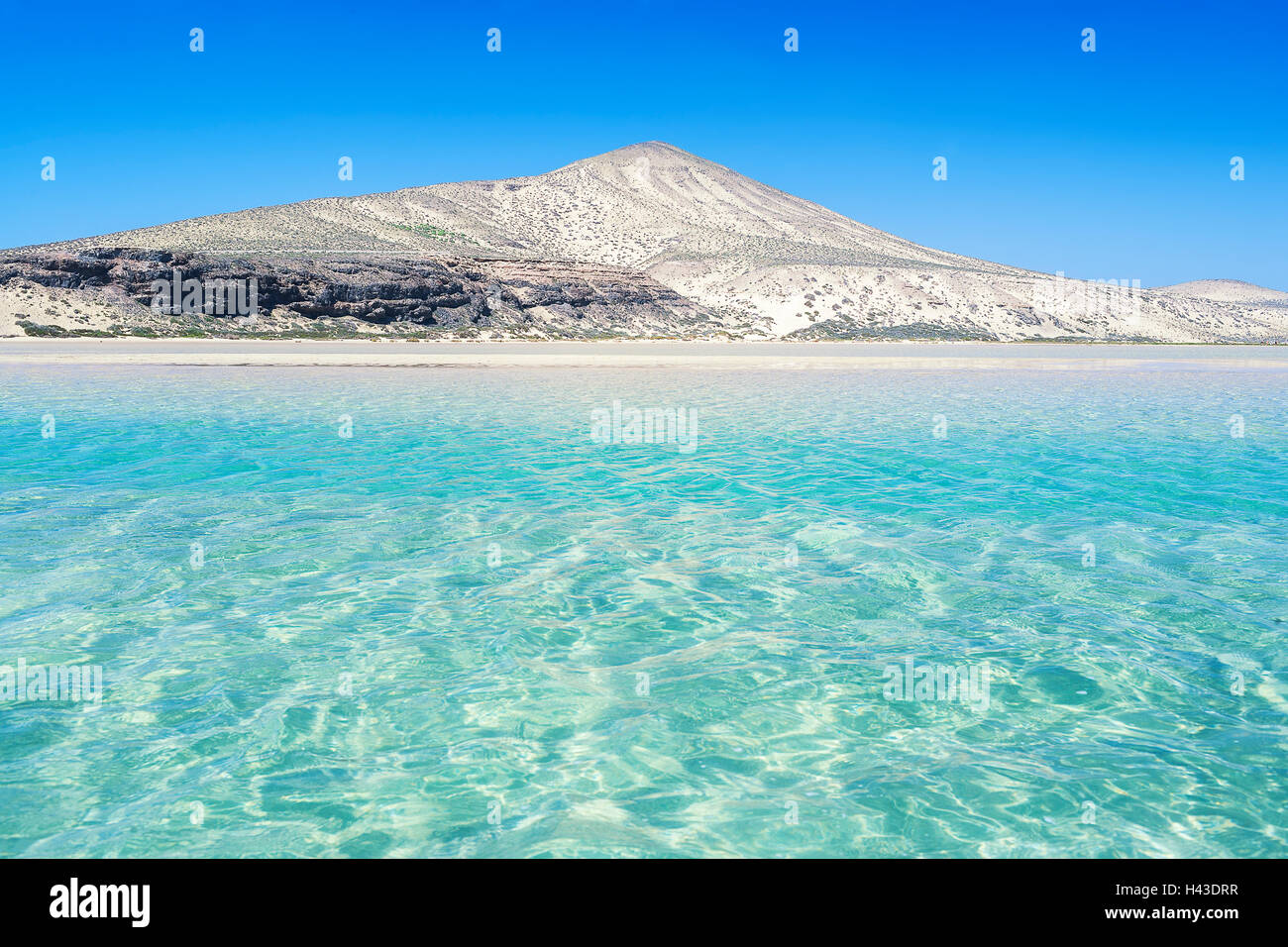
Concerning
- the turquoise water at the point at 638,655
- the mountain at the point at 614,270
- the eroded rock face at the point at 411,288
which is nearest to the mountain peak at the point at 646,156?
the mountain at the point at 614,270

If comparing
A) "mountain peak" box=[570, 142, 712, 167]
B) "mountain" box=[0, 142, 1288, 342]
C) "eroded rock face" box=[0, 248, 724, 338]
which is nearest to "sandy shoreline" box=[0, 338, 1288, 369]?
"eroded rock face" box=[0, 248, 724, 338]

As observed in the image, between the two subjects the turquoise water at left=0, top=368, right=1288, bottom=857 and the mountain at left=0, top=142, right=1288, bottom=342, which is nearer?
the turquoise water at left=0, top=368, right=1288, bottom=857

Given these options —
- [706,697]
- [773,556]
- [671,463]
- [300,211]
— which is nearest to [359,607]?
[706,697]

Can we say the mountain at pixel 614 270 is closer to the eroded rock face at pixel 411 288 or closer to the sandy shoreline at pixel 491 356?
the eroded rock face at pixel 411 288

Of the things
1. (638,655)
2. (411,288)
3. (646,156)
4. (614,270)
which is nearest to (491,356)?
(411,288)

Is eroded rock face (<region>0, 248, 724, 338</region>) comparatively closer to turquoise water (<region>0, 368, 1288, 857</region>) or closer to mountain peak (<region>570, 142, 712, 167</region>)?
turquoise water (<region>0, 368, 1288, 857</region>)
